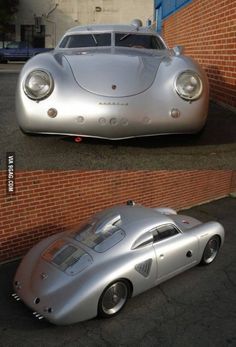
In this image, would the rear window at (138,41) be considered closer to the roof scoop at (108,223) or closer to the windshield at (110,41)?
the windshield at (110,41)

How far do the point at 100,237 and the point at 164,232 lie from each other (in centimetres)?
118

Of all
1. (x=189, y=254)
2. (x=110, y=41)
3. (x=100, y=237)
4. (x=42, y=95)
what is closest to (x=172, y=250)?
(x=189, y=254)

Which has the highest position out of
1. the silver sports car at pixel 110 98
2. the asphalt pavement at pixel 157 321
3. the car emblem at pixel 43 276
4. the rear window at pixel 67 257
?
the silver sports car at pixel 110 98

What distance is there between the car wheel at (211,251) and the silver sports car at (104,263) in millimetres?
278

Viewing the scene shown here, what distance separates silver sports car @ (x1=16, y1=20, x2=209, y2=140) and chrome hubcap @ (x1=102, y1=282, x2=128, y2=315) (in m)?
3.13

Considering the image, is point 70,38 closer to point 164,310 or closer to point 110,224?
point 110,224

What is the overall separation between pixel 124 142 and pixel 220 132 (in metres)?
1.20

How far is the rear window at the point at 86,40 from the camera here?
18.6 feet

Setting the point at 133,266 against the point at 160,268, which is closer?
the point at 133,266

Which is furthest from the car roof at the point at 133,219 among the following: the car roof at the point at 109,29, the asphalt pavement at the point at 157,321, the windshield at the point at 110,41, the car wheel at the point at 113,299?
the car roof at the point at 109,29

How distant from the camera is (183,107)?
387 cm

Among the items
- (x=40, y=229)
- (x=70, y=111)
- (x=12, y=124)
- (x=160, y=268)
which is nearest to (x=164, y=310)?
(x=160, y=268)

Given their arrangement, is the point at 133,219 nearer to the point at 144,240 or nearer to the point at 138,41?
the point at 144,240

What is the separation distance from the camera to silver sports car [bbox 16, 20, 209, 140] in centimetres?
369
